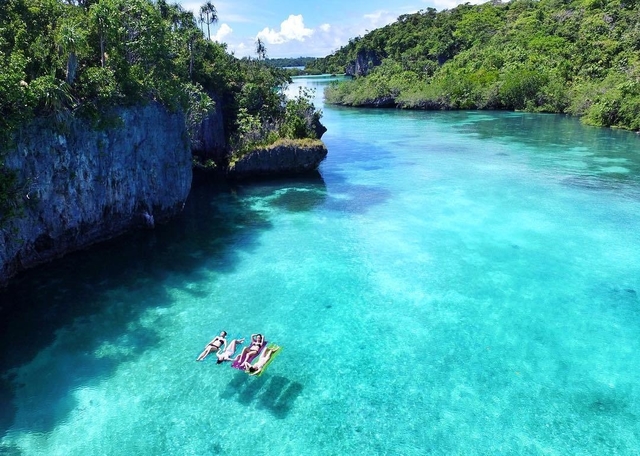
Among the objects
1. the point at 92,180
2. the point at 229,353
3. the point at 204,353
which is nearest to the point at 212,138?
the point at 92,180

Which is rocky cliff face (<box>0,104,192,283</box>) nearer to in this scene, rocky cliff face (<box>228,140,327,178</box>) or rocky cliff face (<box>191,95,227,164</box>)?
rocky cliff face (<box>228,140,327,178</box>)

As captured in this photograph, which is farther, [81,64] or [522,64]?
[522,64]

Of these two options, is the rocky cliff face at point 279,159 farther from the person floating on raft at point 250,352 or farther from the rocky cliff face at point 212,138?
the person floating on raft at point 250,352

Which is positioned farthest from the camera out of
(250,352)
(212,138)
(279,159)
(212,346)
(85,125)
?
(212,138)

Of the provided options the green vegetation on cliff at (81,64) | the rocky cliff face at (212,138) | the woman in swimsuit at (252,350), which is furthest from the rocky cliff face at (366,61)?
the woman in swimsuit at (252,350)

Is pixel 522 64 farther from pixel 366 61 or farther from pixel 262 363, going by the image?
pixel 262 363

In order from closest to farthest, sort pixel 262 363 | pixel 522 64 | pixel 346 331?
1. pixel 262 363
2. pixel 346 331
3. pixel 522 64

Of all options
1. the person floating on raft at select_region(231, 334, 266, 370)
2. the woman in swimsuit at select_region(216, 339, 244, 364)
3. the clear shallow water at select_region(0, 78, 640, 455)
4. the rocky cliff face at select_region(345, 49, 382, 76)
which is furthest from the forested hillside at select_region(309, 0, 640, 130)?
the woman in swimsuit at select_region(216, 339, 244, 364)

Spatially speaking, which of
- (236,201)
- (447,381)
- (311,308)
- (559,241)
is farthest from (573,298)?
(236,201)
